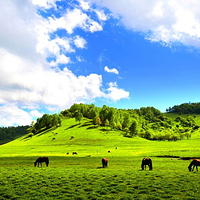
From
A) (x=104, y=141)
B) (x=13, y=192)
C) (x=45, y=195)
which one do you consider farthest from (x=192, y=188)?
(x=104, y=141)

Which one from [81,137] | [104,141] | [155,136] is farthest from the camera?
[155,136]

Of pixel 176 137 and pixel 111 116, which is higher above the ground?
pixel 111 116

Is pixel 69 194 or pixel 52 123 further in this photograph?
pixel 52 123

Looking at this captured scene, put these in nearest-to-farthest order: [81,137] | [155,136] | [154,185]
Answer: [154,185]
[81,137]
[155,136]

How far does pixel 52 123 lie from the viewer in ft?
598

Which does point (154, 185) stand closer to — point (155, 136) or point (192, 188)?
point (192, 188)

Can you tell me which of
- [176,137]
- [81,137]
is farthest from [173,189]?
[176,137]

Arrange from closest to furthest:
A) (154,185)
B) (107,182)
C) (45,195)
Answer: (45,195) < (154,185) < (107,182)

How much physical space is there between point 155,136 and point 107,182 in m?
155

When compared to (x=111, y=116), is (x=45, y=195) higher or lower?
lower

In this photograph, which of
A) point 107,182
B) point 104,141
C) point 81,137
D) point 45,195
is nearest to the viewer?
point 45,195

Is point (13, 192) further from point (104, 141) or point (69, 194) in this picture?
point (104, 141)

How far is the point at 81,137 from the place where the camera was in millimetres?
129750

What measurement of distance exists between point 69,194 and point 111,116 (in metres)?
149
